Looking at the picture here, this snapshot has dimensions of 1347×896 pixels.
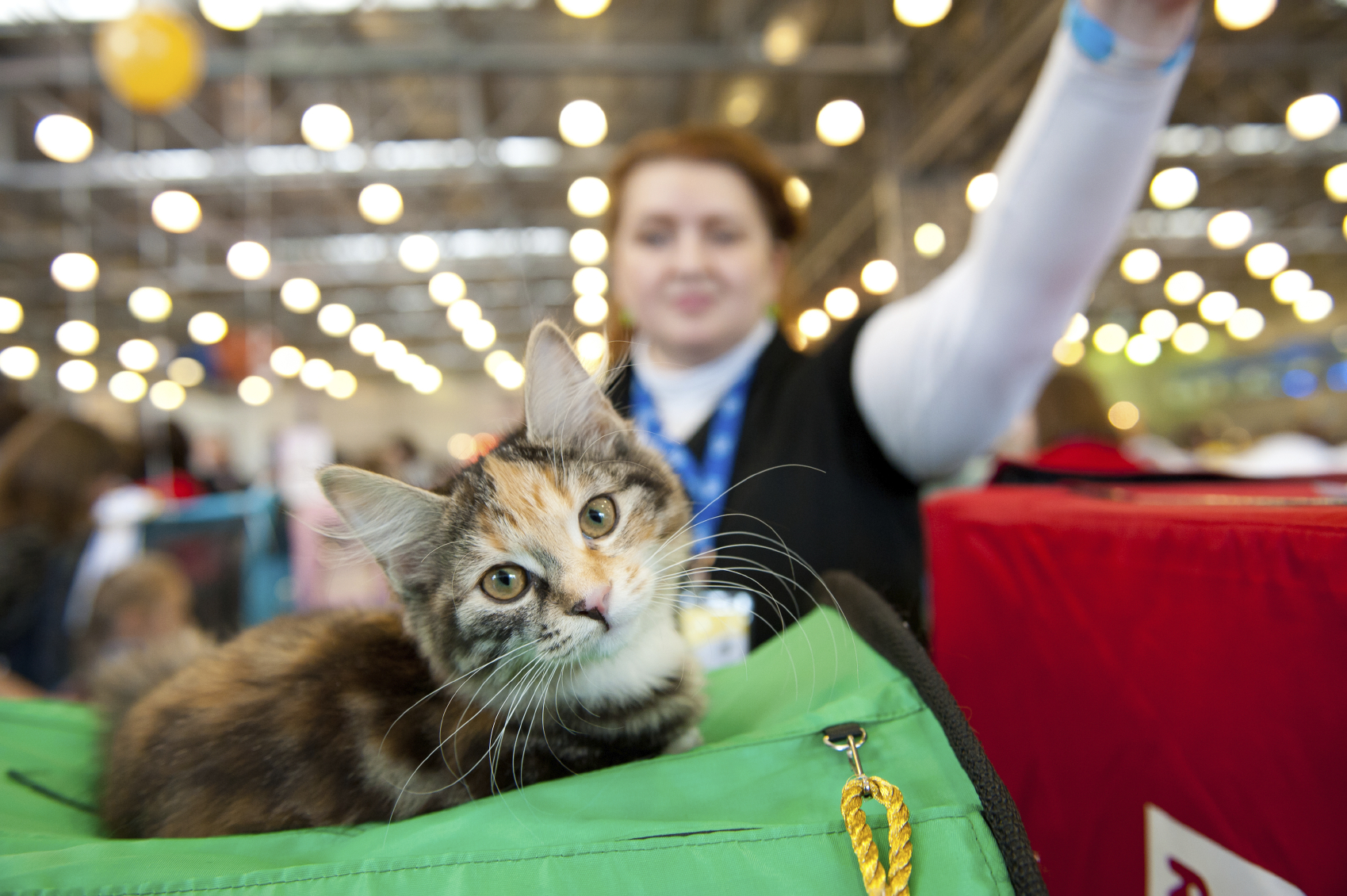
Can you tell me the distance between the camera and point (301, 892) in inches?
20.0

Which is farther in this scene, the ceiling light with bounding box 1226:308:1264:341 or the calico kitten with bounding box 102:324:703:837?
the ceiling light with bounding box 1226:308:1264:341

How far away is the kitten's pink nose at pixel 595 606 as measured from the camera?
26.7 inches

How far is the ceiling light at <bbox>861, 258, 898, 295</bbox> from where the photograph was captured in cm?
696

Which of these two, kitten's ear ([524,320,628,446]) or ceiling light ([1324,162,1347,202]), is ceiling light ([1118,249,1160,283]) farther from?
kitten's ear ([524,320,628,446])

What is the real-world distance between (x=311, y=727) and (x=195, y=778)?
12cm

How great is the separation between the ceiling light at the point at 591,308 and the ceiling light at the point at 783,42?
365 centimetres

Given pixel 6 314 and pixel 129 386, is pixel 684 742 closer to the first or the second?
pixel 6 314

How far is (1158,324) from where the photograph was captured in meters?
12.6

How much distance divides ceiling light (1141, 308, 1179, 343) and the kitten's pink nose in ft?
48.3

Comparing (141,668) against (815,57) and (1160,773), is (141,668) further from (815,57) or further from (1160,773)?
(815,57)

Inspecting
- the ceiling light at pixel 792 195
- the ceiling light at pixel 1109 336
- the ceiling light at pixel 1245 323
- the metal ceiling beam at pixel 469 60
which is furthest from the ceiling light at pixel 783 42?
the ceiling light at pixel 1245 323

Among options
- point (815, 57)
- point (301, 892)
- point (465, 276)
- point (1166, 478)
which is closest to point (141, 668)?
point (301, 892)

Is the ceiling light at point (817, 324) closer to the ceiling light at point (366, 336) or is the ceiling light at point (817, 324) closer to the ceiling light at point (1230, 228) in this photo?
the ceiling light at point (1230, 228)

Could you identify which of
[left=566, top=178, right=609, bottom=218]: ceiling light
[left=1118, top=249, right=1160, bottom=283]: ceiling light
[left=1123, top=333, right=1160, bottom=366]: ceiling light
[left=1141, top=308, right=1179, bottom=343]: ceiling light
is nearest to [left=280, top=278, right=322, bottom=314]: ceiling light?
[left=566, top=178, right=609, bottom=218]: ceiling light
